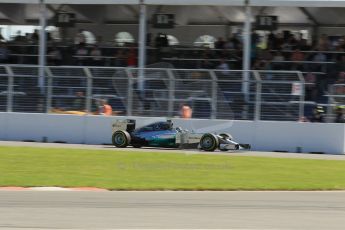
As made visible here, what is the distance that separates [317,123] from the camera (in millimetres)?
21953

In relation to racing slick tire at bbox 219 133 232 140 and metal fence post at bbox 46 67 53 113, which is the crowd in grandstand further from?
metal fence post at bbox 46 67 53 113

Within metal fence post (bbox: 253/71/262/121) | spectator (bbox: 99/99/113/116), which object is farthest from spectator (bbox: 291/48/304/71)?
spectator (bbox: 99/99/113/116)

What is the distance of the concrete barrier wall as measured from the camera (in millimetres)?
21953

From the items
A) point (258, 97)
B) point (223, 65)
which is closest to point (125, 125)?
point (258, 97)

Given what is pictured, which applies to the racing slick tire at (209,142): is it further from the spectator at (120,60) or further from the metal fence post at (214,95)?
the spectator at (120,60)

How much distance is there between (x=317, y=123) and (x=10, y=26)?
1569 cm

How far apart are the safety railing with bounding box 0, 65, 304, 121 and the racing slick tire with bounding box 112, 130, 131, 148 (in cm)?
185

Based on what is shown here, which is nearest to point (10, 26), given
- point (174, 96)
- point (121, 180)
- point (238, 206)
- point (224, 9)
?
point (224, 9)

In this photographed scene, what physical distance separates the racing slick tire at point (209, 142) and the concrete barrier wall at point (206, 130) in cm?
175

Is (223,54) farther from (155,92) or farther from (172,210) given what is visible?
(172,210)

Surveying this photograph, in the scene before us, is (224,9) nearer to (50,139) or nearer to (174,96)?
(174,96)

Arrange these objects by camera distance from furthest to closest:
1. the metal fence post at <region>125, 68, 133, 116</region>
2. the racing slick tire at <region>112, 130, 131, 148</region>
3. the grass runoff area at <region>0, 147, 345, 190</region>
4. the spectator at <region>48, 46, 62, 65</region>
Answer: the spectator at <region>48, 46, 62, 65</region> < the metal fence post at <region>125, 68, 133, 116</region> < the racing slick tire at <region>112, 130, 131, 148</region> < the grass runoff area at <region>0, 147, 345, 190</region>

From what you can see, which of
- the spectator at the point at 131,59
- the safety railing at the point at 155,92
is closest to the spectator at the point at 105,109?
the safety railing at the point at 155,92

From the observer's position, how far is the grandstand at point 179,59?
22391mm
